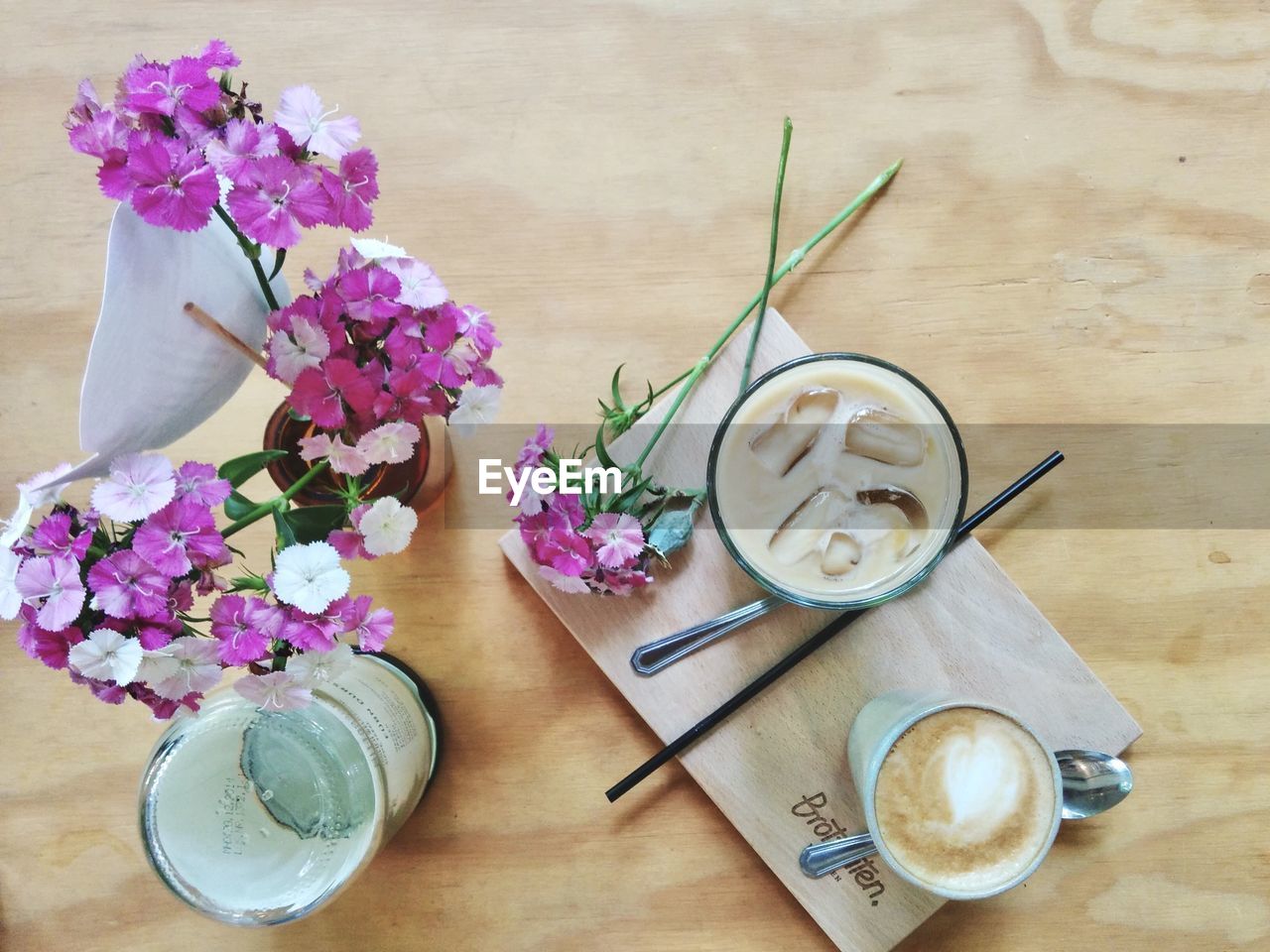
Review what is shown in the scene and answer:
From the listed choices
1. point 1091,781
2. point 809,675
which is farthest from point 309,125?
point 1091,781

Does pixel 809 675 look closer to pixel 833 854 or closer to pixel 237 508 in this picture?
pixel 833 854

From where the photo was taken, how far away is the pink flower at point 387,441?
0.52 metres

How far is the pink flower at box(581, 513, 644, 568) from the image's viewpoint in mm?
703

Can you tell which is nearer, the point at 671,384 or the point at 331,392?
the point at 331,392

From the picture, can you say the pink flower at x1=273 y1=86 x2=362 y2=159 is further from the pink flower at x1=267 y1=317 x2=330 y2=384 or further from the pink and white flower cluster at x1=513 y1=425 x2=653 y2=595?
the pink and white flower cluster at x1=513 y1=425 x2=653 y2=595

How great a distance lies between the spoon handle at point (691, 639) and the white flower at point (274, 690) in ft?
1.03

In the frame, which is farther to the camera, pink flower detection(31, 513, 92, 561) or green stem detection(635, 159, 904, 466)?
green stem detection(635, 159, 904, 466)

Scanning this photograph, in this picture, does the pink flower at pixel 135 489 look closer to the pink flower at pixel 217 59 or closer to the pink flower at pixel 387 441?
the pink flower at pixel 387 441

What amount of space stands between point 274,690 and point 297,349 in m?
0.19

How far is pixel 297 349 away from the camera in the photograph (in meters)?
0.51

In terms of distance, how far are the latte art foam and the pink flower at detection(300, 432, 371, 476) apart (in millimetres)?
434

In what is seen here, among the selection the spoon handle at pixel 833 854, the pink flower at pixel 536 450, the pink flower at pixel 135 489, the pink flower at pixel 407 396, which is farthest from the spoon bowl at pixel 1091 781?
the pink flower at pixel 135 489

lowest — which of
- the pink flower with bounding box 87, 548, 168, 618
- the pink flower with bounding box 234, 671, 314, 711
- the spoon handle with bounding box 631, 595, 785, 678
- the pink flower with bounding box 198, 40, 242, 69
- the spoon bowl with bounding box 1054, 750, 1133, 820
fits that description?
the spoon bowl with bounding box 1054, 750, 1133, 820
